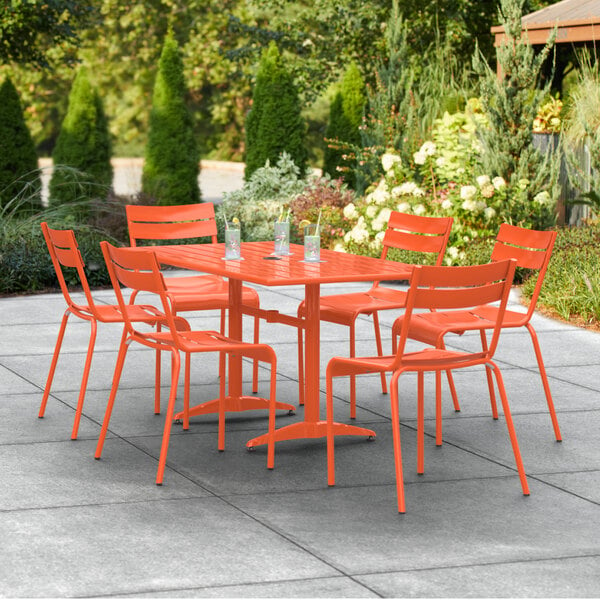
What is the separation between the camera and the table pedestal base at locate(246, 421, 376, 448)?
574 centimetres

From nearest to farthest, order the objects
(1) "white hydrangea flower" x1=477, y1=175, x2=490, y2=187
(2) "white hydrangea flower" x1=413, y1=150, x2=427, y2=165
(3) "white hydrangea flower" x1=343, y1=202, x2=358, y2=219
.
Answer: (1) "white hydrangea flower" x1=477, y1=175, x2=490, y2=187 < (3) "white hydrangea flower" x1=343, y1=202, x2=358, y2=219 < (2) "white hydrangea flower" x1=413, y1=150, x2=427, y2=165

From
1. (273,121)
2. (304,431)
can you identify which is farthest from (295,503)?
(273,121)

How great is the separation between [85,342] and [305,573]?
4748 mm

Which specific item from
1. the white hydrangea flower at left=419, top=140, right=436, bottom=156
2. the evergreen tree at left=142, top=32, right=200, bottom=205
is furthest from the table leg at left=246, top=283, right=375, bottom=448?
the evergreen tree at left=142, top=32, right=200, bottom=205

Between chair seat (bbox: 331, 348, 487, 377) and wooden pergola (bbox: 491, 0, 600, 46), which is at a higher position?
wooden pergola (bbox: 491, 0, 600, 46)

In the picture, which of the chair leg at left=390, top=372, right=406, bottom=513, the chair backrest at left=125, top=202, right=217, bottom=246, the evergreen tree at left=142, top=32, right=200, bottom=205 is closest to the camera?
the chair leg at left=390, top=372, right=406, bottom=513

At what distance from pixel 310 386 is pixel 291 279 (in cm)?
→ 71

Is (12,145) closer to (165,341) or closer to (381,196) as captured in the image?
(381,196)

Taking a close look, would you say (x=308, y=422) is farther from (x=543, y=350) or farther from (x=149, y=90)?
(x=149, y=90)

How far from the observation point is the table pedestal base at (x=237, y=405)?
6.34 meters

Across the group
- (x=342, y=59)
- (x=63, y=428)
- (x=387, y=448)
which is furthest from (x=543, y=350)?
(x=342, y=59)

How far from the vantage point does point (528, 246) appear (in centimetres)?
637

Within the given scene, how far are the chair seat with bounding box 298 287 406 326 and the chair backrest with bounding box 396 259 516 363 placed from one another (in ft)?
3.79

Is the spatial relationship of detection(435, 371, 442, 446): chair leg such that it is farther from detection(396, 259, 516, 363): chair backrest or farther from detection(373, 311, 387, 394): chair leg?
detection(373, 311, 387, 394): chair leg
